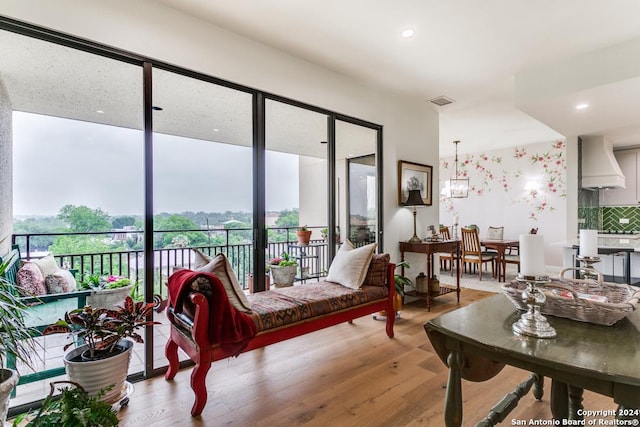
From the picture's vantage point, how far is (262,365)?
2488mm

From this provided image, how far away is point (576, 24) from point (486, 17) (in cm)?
78

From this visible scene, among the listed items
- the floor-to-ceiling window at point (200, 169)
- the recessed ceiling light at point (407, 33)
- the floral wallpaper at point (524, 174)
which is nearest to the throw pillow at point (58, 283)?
the floor-to-ceiling window at point (200, 169)

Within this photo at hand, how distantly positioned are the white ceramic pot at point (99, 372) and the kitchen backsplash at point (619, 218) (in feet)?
27.6

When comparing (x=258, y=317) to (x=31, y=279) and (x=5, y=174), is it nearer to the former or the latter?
(x=31, y=279)

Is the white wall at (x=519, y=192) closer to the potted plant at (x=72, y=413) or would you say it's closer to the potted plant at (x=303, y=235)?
the potted plant at (x=303, y=235)

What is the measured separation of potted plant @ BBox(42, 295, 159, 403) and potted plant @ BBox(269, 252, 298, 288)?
5.79 feet

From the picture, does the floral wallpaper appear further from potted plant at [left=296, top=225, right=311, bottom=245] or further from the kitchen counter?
potted plant at [left=296, top=225, right=311, bottom=245]

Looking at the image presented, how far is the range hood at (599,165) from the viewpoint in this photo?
18.2 feet

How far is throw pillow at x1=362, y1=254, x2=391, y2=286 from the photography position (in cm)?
308

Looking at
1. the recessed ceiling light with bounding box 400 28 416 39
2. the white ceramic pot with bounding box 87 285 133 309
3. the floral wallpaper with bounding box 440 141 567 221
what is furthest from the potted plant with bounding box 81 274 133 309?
the floral wallpaper with bounding box 440 141 567 221

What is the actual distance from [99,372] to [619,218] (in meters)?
8.67

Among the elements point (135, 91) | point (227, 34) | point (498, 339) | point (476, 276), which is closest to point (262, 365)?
point (498, 339)

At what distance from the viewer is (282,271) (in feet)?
12.1

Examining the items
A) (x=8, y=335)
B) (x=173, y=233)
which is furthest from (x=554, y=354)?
(x=173, y=233)
